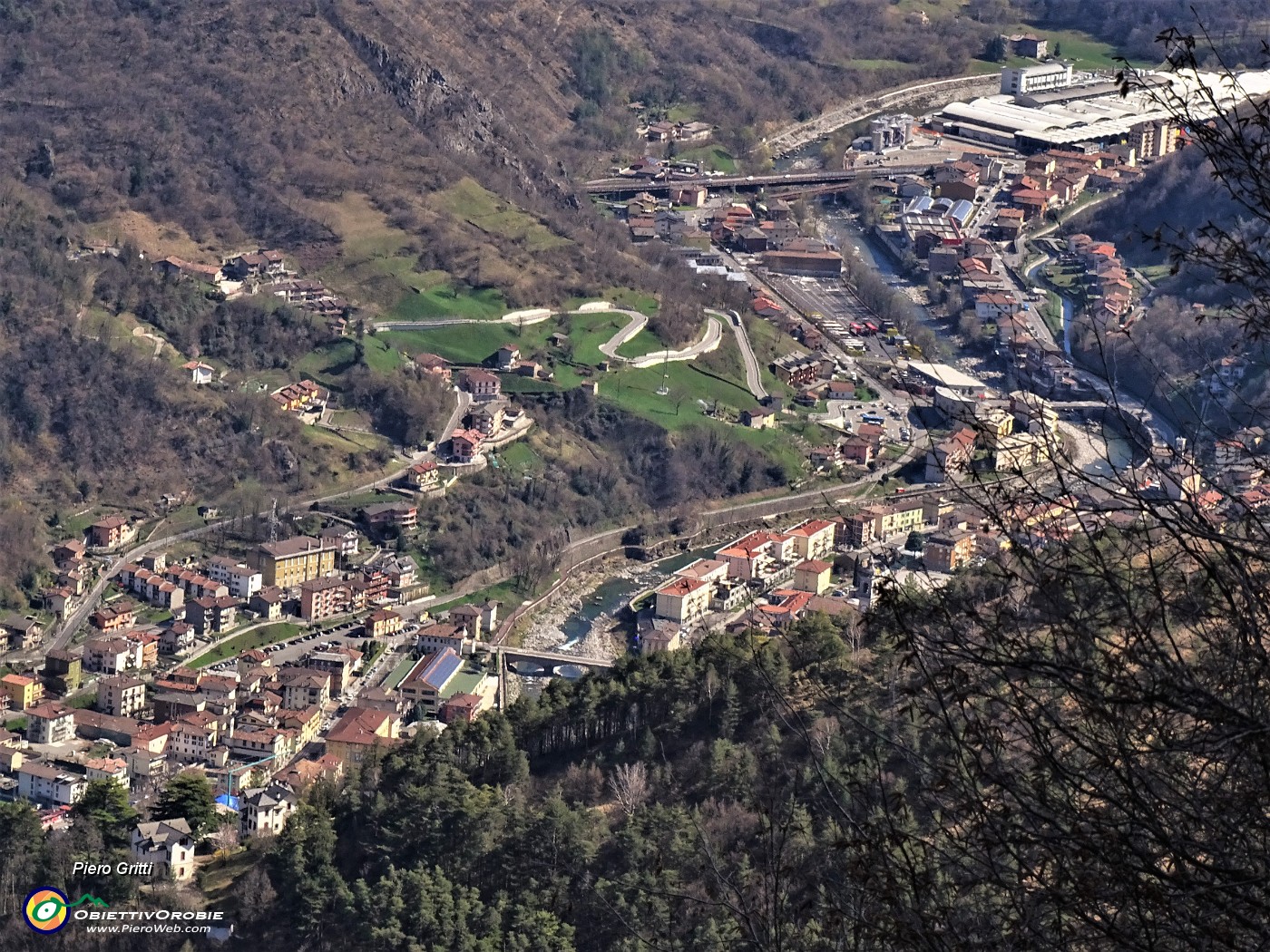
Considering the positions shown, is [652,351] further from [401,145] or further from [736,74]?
[736,74]

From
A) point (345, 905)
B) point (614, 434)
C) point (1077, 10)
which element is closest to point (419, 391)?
point (614, 434)

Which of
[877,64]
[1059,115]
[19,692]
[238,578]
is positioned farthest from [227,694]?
[877,64]

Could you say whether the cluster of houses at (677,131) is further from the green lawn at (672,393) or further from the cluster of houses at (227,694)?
the cluster of houses at (227,694)

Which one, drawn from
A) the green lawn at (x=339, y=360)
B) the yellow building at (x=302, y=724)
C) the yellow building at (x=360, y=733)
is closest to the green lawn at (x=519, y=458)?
the green lawn at (x=339, y=360)

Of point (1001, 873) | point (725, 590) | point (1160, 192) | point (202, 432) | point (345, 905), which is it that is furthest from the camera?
point (1160, 192)

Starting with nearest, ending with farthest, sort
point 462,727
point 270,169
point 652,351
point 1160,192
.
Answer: point 462,727, point 652,351, point 270,169, point 1160,192

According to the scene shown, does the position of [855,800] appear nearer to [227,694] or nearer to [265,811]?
[265,811]
